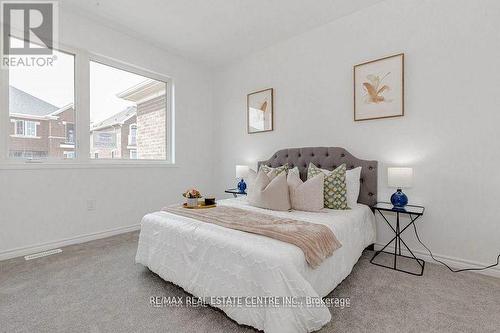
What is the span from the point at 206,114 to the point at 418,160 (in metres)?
3.45

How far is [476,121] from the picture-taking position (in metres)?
2.26

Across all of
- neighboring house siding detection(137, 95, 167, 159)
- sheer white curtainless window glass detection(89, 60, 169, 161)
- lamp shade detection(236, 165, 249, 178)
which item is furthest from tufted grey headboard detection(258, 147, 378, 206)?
sheer white curtainless window glass detection(89, 60, 169, 161)

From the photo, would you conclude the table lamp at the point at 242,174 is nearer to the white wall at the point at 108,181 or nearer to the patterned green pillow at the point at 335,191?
the white wall at the point at 108,181

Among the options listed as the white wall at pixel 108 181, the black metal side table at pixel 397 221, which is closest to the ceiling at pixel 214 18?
the white wall at pixel 108 181

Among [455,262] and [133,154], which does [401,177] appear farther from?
[133,154]

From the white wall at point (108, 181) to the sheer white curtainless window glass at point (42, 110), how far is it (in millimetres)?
236

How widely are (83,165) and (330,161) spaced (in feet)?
10.3

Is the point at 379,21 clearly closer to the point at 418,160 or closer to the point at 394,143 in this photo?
the point at 394,143

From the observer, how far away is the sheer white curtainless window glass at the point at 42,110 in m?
2.61

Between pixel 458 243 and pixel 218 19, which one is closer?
pixel 458 243

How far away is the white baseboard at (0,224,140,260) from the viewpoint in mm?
2523

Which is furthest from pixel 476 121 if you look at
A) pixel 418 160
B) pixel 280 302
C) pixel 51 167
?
pixel 51 167

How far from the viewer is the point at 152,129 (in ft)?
12.9

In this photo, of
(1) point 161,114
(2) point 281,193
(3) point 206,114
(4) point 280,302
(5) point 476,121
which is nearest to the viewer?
(4) point 280,302
